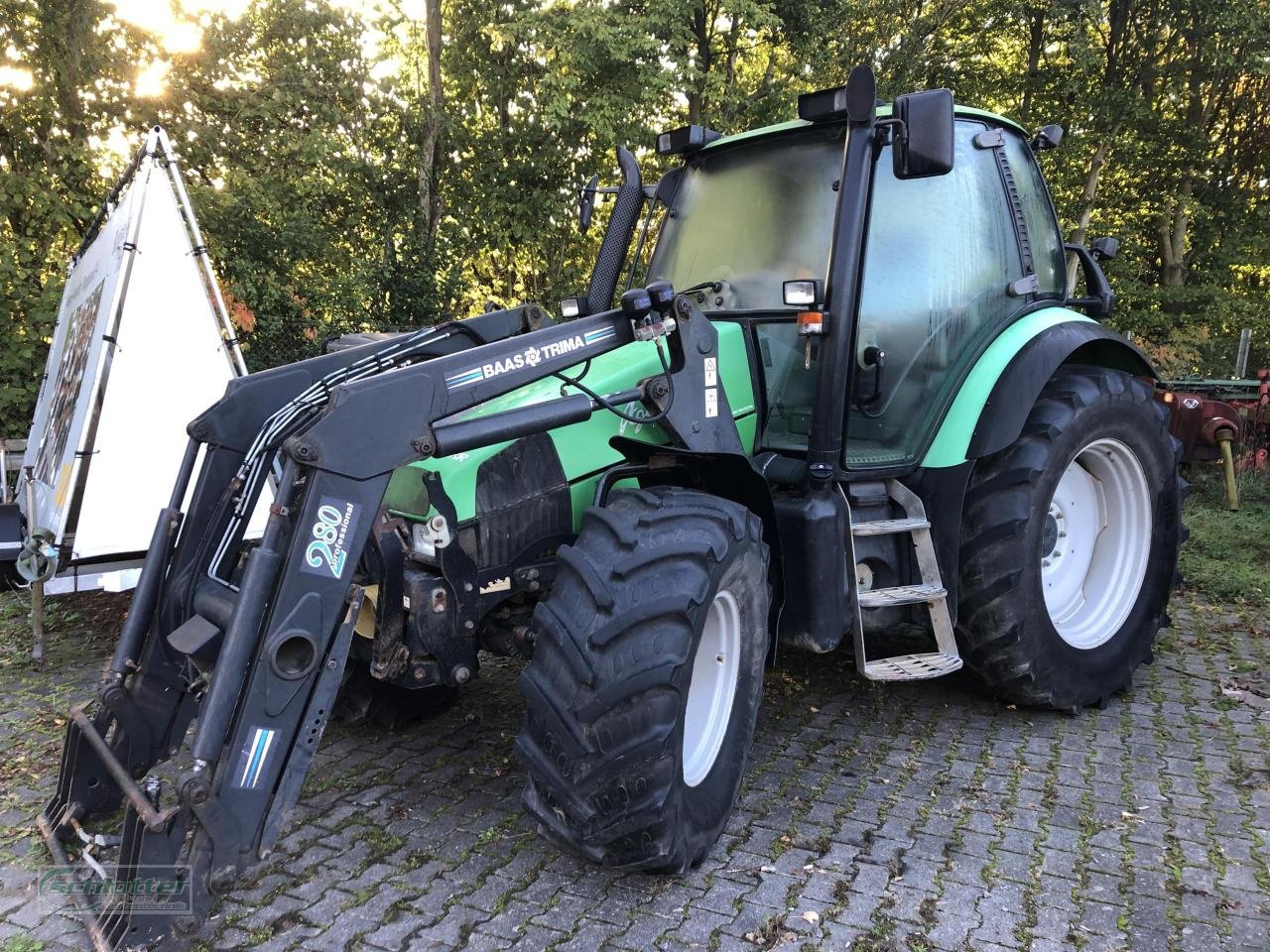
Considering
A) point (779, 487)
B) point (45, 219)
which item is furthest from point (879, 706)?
point (45, 219)

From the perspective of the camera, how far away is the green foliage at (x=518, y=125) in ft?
28.3

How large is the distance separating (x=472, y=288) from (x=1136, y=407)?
407 inches

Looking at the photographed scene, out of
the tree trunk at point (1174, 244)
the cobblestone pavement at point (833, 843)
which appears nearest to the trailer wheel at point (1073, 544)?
the cobblestone pavement at point (833, 843)

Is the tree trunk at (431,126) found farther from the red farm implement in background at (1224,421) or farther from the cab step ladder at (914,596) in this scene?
the cab step ladder at (914,596)

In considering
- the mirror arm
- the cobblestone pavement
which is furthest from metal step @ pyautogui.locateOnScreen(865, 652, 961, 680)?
the mirror arm

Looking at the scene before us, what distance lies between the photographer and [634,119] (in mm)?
11578

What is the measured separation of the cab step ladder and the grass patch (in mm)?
3277

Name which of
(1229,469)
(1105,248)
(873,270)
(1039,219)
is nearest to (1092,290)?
(1105,248)

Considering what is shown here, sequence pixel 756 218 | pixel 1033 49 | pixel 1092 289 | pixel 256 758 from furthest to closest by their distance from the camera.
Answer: pixel 1033 49, pixel 1092 289, pixel 756 218, pixel 256 758

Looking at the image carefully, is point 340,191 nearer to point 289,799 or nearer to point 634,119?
point 634,119

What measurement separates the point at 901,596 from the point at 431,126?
33.8 ft

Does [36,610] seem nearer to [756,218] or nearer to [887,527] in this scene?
[756,218]

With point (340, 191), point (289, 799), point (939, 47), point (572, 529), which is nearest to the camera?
point (289, 799)

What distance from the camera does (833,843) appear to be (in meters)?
2.99
